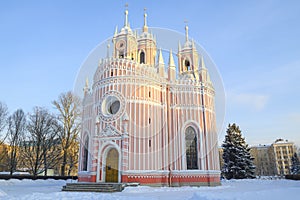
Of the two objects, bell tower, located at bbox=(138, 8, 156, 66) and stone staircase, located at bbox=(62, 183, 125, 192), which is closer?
stone staircase, located at bbox=(62, 183, 125, 192)

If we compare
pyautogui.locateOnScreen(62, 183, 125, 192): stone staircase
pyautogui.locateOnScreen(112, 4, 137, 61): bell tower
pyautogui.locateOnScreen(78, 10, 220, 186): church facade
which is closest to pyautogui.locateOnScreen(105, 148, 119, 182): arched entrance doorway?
pyautogui.locateOnScreen(78, 10, 220, 186): church facade

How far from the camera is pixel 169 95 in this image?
25.6 metres

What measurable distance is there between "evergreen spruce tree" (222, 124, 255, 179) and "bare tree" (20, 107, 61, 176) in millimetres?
26367

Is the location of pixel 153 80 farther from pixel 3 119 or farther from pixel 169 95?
pixel 3 119

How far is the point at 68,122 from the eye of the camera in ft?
105

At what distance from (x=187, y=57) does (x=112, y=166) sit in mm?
16900

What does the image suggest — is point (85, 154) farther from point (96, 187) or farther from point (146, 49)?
point (146, 49)

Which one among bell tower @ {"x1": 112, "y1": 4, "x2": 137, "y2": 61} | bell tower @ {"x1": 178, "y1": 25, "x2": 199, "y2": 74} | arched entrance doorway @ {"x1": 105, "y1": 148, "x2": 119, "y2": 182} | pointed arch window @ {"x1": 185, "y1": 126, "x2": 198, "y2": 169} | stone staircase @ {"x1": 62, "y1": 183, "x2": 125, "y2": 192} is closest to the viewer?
stone staircase @ {"x1": 62, "y1": 183, "x2": 125, "y2": 192}

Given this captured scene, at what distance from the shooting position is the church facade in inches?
846

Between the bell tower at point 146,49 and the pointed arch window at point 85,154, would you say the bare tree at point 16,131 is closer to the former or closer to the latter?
the pointed arch window at point 85,154

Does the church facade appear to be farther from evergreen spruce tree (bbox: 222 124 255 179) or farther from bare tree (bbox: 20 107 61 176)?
evergreen spruce tree (bbox: 222 124 255 179)

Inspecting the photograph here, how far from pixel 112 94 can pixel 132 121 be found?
3.34m

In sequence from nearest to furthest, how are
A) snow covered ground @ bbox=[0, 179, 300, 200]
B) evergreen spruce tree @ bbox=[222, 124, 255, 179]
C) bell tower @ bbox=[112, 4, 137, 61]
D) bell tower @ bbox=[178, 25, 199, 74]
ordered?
snow covered ground @ bbox=[0, 179, 300, 200]
bell tower @ bbox=[112, 4, 137, 61]
bell tower @ bbox=[178, 25, 199, 74]
evergreen spruce tree @ bbox=[222, 124, 255, 179]

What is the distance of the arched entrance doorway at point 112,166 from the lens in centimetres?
2127
